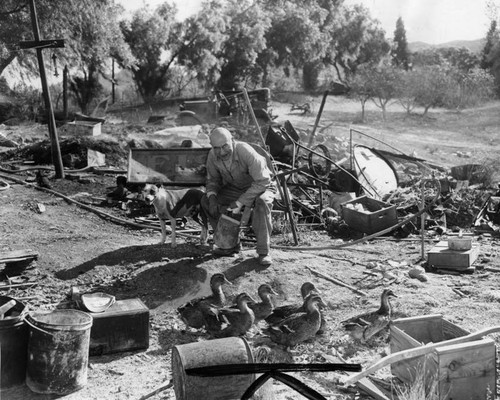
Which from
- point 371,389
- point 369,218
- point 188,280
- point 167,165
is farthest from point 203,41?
point 371,389

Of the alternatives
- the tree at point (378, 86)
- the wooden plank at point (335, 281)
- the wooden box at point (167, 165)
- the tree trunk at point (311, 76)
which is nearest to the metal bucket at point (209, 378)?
the wooden plank at point (335, 281)

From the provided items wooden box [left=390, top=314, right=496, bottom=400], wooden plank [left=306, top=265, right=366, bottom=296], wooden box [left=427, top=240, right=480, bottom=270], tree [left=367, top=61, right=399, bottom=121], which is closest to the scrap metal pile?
wooden box [left=427, top=240, right=480, bottom=270]

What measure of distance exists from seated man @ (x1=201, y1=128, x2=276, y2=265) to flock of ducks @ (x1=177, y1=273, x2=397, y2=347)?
1811 millimetres

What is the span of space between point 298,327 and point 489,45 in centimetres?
4939

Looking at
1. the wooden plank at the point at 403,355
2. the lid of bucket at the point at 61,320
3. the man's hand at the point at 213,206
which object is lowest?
the wooden plank at the point at 403,355

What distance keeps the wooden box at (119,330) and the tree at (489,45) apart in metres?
43.7

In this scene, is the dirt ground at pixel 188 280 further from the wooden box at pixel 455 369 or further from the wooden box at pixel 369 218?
the wooden box at pixel 455 369

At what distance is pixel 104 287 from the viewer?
8.08 m

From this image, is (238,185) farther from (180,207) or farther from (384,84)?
(384,84)

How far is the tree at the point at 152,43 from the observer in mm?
35156

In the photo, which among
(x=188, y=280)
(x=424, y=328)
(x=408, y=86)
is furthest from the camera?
(x=408, y=86)

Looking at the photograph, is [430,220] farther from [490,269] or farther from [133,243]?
[133,243]

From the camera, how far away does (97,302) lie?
671 centimetres

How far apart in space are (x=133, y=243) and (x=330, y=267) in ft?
9.65
